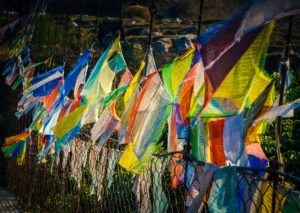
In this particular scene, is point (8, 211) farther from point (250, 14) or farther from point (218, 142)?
point (250, 14)

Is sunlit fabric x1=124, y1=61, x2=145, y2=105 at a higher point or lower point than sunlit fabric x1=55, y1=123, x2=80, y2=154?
higher

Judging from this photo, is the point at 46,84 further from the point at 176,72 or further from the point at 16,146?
the point at 176,72

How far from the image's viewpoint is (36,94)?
3736 mm

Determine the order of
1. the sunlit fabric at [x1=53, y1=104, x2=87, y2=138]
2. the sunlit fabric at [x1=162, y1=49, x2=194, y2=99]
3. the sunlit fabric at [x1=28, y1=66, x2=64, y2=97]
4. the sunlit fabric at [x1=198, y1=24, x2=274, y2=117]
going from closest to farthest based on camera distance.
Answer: the sunlit fabric at [x1=198, y1=24, x2=274, y2=117] → the sunlit fabric at [x1=162, y1=49, x2=194, y2=99] → the sunlit fabric at [x1=53, y1=104, x2=87, y2=138] → the sunlit fabric at [x1=28, y1=66, x2=64, y2=97]

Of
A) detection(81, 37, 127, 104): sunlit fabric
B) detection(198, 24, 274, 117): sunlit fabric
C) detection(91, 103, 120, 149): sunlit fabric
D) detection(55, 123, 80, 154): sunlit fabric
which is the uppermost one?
detection(81, 37, 127, 104): sunlit fabric

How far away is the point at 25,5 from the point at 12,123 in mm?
2313

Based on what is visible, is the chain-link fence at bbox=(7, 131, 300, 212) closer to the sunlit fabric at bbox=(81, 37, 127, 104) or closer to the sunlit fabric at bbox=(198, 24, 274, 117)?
the sunlit fabric at bbox=(198, 24, 274, 117)

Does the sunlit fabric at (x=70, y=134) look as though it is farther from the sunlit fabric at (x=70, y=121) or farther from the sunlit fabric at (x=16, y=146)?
the sunlit fabric at (x=16, y=146)

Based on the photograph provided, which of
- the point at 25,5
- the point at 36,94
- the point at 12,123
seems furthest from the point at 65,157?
the point at 12,123

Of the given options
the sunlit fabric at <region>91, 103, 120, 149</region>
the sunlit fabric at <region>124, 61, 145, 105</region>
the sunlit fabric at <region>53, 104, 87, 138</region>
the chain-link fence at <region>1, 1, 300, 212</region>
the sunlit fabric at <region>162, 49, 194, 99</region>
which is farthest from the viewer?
the sunlit fabric at <region>53, 104, 87, 138</region>

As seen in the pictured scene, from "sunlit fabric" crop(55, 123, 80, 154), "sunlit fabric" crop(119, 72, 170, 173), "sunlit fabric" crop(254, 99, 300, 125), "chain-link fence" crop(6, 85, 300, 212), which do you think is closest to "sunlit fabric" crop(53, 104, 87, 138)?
"sunlit fabric" crop(55, 123, 80, 154)

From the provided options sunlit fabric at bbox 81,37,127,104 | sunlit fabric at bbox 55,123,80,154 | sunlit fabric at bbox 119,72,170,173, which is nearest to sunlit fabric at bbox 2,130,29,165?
sunlit fabric at bbox 55,123,80,154

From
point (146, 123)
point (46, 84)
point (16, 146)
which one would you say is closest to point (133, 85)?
point (146, 123)

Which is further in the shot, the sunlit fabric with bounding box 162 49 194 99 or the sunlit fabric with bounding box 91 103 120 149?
the sunlit fabric with bounding box 91 103 120 149
